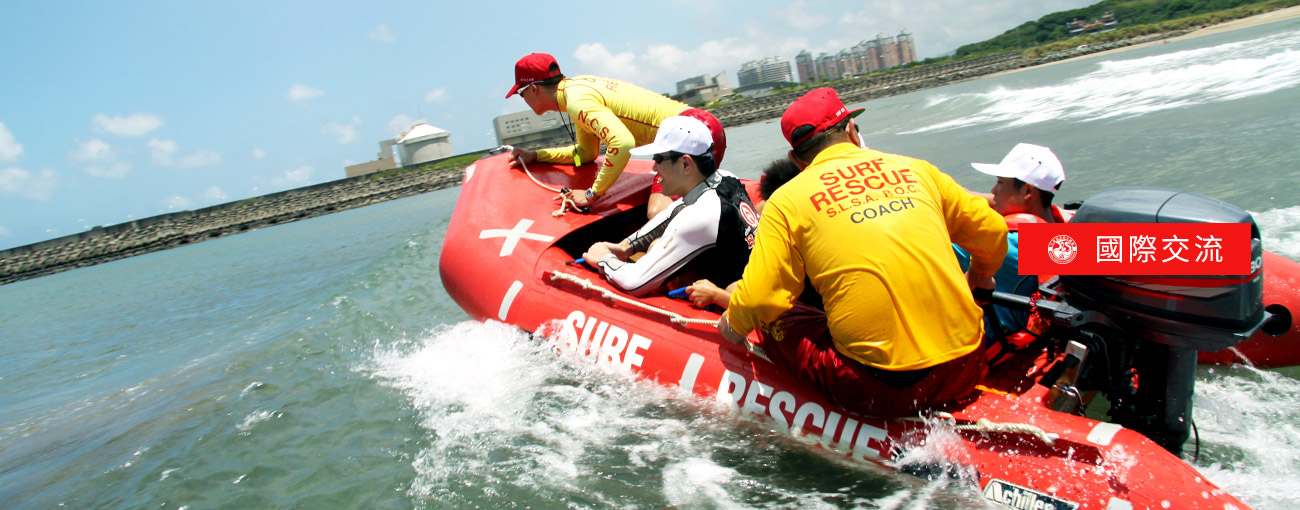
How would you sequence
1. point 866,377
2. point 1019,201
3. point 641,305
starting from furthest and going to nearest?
point 641,305
point 1019,201
point 866,377

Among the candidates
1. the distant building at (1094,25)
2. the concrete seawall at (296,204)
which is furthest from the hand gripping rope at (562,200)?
the distant building at (1094,25)

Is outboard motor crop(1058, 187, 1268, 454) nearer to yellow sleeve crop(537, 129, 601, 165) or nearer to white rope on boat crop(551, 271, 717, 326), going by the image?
white rope on boat crop(551, 271, 717, 326)

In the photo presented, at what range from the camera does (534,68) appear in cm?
475

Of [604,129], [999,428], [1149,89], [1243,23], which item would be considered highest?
[604,129]

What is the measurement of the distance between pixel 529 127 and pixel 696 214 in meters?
39.6

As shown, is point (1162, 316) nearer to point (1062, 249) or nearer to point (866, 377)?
point (1062, 249)

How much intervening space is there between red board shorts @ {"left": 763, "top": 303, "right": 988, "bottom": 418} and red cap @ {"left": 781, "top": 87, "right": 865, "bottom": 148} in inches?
24.7

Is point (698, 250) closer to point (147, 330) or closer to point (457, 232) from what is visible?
point (457, 232)

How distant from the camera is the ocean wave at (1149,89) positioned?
→ 14523 millimetres

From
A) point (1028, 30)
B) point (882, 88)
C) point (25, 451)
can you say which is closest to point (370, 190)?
point (882, 88)

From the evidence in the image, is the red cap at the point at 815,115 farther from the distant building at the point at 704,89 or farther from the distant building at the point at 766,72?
the distant building at the point at 766,72

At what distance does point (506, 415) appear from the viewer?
159 inches

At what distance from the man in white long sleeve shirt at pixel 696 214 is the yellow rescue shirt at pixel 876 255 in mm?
1000

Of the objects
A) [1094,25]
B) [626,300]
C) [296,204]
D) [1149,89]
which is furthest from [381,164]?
[1094,25]
